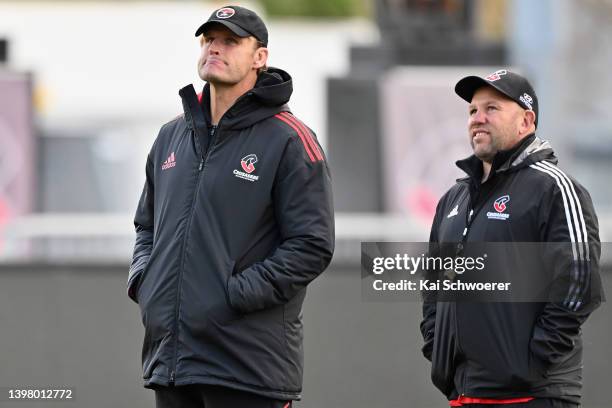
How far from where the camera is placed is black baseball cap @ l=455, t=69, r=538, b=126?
3971mm

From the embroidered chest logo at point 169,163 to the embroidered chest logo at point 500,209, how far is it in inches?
43.7

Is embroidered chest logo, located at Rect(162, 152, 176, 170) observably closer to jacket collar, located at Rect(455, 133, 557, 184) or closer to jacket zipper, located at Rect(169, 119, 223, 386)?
jacket zipper, located at Rect(169, 119, 223, 386)

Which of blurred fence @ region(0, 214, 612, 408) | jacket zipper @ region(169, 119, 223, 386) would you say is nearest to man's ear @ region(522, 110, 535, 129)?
jacket zipper @ region(169, 119, 223, 386)

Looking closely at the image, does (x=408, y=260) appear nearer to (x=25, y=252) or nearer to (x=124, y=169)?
(x=25, y=252)

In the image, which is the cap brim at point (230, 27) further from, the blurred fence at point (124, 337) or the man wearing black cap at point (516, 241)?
the blurred fence at point (124, 337)

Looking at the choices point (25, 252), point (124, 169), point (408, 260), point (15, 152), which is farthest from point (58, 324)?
point (124, 169)

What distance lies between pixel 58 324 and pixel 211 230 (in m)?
2.65

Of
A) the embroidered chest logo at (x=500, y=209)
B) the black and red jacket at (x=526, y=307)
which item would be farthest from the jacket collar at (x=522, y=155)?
the embroidered chest logo at (x=500, y=209)

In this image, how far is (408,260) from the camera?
432 cm

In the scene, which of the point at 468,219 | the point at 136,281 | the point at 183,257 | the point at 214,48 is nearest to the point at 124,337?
the point at 136,281

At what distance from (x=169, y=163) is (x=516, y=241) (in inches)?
48.6

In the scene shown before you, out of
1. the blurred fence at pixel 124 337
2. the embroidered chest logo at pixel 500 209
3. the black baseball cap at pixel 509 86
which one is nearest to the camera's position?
the embroidered chest logo at pixel 500 209

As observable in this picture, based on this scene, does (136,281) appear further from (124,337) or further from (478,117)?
(124,337)

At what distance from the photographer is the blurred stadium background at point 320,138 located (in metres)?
6.12
